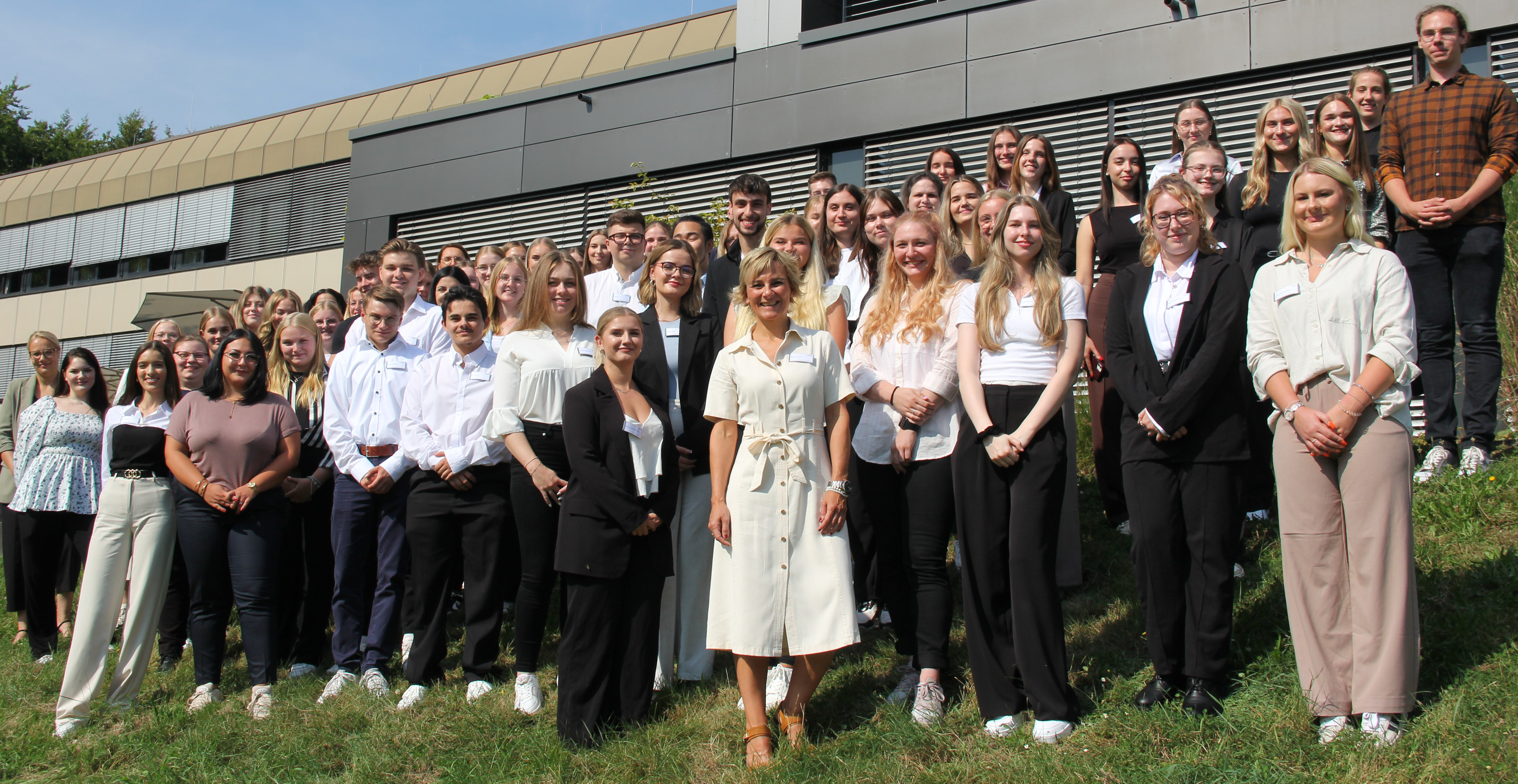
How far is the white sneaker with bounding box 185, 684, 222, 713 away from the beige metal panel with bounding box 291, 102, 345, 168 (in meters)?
16.4

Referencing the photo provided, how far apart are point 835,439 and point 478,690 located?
7.66 ft

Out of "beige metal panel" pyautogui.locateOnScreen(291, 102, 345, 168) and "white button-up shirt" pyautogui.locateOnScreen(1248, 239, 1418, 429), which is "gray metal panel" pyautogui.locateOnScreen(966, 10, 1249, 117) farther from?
"beige metal panel" pyautogui.locateOnScreen(291, 102, 345, 168)

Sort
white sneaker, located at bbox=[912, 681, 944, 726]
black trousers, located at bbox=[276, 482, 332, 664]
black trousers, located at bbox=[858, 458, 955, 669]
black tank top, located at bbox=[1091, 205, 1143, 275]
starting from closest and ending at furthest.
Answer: white sneaker, located at bbox=[912, 681, 944, 726]
black trousers, located at bbox=[858, 458, 955, 669]
black tank top, located at bbox=[1091, 205, 1143, 275]
black trousers, located at bbox=[276, 482, 332, 664]

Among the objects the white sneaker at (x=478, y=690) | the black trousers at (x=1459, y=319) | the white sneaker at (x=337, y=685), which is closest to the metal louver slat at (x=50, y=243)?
the white sneaker at (x=337, y=685)

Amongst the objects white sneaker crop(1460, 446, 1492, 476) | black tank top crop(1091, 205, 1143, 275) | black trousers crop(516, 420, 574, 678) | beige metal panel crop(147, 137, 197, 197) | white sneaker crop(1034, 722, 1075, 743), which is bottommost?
white sneaker crop(1034, 722, 1075, 743)

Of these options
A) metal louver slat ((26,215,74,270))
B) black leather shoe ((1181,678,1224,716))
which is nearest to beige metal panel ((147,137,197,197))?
metal louver slat ((26,215,74,270))

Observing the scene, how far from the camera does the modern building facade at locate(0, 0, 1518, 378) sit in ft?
32.9

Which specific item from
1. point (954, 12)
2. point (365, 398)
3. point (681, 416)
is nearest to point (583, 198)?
point (954, 12)

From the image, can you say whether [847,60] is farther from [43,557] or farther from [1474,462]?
[43,557]

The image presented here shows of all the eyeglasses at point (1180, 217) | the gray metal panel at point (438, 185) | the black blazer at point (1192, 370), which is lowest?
the black blazer at point (1192, 370)

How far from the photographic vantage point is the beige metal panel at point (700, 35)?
15.8 metres

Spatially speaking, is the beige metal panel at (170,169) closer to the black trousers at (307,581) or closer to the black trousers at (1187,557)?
the black trousers at (307,581)

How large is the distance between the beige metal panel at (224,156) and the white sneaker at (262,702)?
19.0 metres

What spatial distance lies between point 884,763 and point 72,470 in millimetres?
→ 6167
